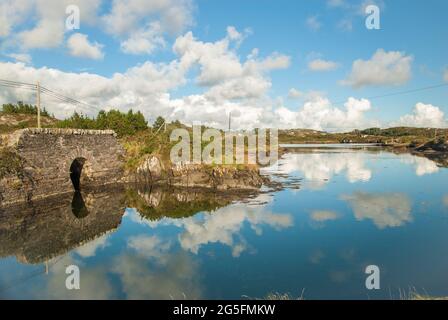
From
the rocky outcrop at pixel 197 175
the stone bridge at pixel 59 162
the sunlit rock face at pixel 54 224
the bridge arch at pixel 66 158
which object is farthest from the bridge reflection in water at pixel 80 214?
the rocky outcrop at pixel 197 175

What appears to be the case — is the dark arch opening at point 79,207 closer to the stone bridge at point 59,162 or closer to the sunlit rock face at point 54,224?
the sunlit rock face at point 54,224

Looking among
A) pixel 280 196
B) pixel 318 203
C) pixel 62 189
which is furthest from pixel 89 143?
pixel 318 203

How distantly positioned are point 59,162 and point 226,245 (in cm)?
1898

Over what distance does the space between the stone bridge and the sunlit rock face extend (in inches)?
53.0

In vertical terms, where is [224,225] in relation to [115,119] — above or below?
below

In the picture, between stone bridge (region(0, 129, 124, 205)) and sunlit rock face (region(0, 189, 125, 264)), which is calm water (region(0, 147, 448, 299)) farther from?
stone bridge (region(0, 129, 124, 205))

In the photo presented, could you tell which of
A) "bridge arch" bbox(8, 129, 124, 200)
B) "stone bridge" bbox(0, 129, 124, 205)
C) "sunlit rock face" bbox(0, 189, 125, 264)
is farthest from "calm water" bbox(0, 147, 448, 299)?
"bridge arch" bbox(8, 129, 124, 200)

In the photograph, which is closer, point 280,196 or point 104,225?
point 104,225

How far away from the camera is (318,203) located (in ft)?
81.3

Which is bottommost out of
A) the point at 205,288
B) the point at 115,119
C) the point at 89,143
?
the point at 205,288

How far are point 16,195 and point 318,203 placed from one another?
2208 cm

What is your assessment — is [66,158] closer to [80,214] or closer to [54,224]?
[80,214]
